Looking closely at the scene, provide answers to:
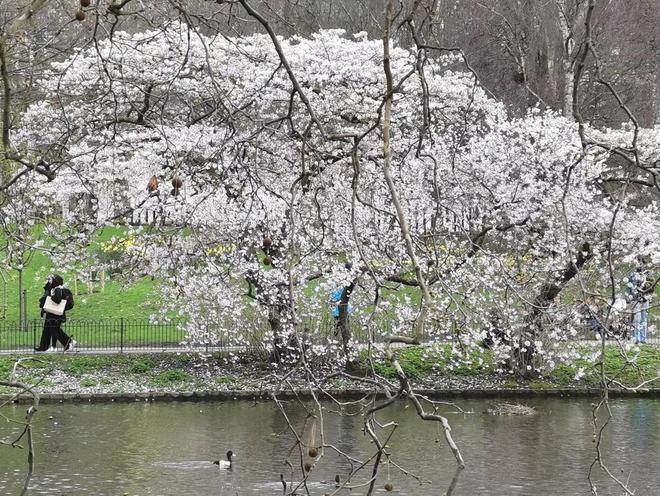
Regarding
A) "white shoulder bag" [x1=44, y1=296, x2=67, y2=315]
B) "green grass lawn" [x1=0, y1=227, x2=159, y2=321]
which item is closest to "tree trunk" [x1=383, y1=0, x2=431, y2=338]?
"white shoulder bag" [x1=44, y1=296, x2=67, y2=315]

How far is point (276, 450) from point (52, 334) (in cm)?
785

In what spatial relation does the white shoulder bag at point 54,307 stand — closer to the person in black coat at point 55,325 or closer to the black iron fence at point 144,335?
the person in black coat at point 55,325

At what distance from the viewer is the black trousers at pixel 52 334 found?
21.9 m

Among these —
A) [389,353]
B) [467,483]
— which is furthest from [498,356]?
[389,353]

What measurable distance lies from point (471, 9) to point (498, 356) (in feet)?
38.5

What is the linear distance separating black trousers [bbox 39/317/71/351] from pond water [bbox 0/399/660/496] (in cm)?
263

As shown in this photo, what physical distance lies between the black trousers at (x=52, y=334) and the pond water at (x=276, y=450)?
2.63 m

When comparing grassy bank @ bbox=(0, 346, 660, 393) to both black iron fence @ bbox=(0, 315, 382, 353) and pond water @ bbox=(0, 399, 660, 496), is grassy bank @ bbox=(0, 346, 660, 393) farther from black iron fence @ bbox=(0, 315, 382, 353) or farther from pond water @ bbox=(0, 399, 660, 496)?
pond water @ bbox=(0, 399, 660, 496)

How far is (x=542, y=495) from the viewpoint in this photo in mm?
13117

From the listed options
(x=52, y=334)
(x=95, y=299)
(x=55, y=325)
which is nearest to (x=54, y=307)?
(x=55, y=325)

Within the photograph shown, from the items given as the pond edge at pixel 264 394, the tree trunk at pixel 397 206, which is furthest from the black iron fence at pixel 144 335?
the tree trunk at pixel 397 206

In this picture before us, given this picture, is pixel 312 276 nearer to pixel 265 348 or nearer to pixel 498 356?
pixel 265 348

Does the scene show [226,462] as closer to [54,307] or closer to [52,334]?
[54,307]

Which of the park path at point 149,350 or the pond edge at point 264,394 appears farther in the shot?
the park path at point 149,350
